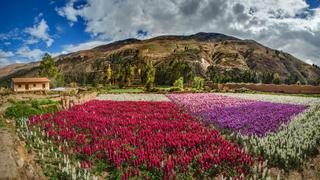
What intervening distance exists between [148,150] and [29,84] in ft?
227

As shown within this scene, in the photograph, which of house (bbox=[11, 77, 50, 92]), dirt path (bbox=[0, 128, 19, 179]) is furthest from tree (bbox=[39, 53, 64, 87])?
dirt path (bbox=[0, 128, 19, 179])

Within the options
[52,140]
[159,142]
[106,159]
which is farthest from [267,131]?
[52,140]

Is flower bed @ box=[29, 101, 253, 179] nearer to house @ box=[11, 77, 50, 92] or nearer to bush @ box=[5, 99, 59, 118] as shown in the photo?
bush @ box=[5, 99, 59, 118]

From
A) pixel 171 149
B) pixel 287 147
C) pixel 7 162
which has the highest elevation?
pixel 7 162

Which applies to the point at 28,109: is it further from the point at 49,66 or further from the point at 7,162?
the point at 49,66

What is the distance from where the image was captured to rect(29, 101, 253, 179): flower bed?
27.6 ft

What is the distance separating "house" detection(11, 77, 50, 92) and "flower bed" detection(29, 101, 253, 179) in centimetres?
5998

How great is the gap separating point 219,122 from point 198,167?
267 inches

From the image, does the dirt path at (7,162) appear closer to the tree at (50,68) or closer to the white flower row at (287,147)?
the white flower row at (287,147)

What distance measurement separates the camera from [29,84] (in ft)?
229

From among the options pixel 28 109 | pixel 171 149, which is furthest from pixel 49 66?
pixel 171 149

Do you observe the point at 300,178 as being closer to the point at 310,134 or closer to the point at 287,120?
the point at 310,134

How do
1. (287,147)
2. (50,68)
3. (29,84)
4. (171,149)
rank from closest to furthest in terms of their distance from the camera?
(287,147) < (171,149) < (29,84) < (50,68)

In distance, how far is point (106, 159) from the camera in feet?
31.5
